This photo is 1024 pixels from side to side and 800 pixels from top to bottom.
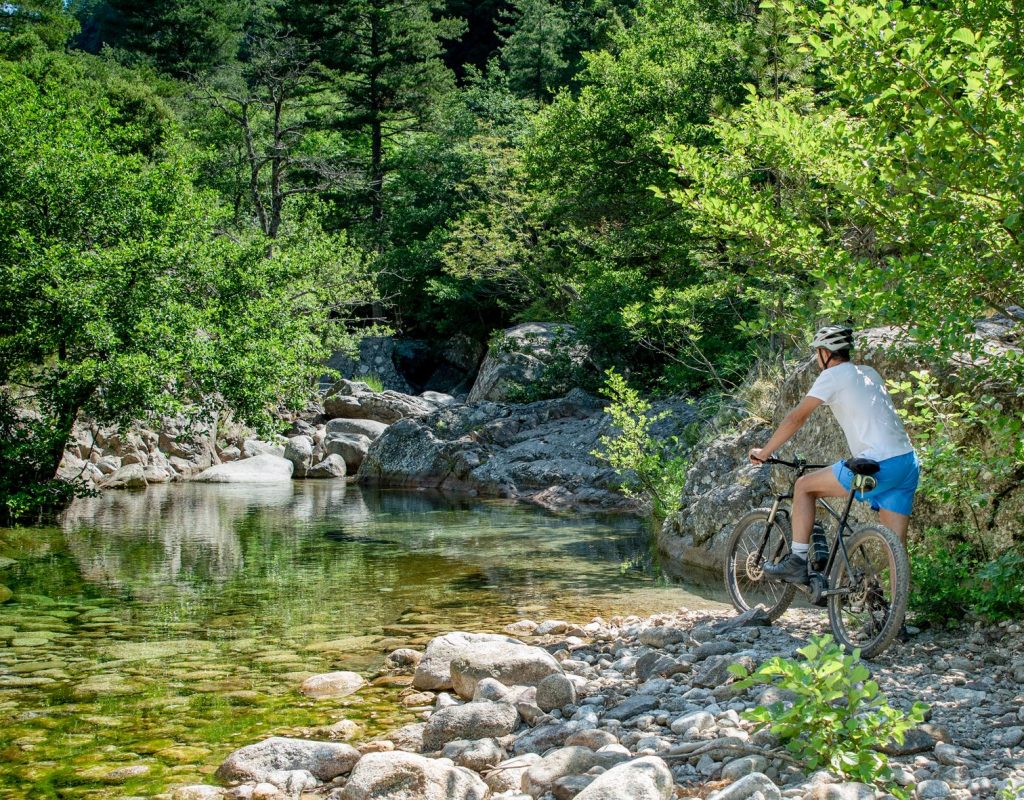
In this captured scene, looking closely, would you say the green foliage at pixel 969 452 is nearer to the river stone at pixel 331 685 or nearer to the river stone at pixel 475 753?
the river stone at pixel 475 753

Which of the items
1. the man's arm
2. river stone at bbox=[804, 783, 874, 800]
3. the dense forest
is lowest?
river stone at bbox=[804, 783, 874, 800]

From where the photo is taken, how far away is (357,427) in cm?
2712

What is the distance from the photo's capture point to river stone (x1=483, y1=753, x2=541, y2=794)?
4.66 meters

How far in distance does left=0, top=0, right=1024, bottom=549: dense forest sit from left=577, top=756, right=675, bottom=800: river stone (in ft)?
9.94

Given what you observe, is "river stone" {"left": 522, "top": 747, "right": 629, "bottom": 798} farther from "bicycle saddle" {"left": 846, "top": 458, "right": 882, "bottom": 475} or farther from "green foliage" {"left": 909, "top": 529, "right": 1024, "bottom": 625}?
"green foliage" {"left": 909, "top": 529, "right": 1024, "bottom": 625}

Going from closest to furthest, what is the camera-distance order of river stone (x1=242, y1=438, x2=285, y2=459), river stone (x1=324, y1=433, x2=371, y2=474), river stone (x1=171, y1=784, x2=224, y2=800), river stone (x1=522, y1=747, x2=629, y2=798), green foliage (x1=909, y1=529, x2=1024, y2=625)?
river stone (x1=522, y1=747, x2=629, y2=798)
river stone (x1=171, y1=784, x2=224, y2=800)
green foliage (x1=909, y1=529, x2=1024, y2=625)
river stone (x1=324, y1=433, x2=371, y2=474)
river stone (x1=242, y1=438, x2=285, y2=459)

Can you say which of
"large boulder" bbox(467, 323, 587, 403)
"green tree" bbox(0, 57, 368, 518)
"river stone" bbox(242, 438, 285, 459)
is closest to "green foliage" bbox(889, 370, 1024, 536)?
"green tree" bbox(0, 57, 368, 518)

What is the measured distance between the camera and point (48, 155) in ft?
50.7

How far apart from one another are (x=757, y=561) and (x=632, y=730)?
258cm

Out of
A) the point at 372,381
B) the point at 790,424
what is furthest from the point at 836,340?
the point at 372,381

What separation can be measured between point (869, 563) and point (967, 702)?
119 centimetres

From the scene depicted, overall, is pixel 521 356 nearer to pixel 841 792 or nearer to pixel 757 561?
pixel 757 561

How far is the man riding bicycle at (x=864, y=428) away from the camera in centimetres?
580

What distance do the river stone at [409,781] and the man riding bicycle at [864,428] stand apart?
3.08 m
